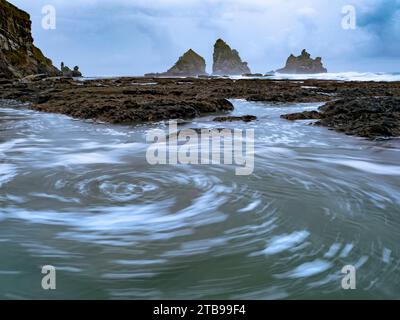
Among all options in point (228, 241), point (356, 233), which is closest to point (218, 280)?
point (228, 241)

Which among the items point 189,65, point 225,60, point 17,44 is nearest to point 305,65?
point 225,60

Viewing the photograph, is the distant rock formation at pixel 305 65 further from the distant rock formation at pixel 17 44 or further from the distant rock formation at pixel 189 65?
the distant rock formation at pixel 17 44

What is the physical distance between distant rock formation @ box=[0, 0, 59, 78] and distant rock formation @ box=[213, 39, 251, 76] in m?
107

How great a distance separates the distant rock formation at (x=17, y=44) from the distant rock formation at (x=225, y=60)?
10702cm

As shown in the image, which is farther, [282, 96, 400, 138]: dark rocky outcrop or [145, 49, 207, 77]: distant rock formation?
[145, 49, 207, 77]: distant rock formation

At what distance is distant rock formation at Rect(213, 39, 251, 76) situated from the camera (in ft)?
527

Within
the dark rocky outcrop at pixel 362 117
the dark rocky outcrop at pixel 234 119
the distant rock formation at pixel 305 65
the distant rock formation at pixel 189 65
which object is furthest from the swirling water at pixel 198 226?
the distant rock formation at pixel 189 65

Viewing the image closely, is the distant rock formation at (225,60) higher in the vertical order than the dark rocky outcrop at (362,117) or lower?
higher

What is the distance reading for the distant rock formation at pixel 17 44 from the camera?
48438 millimetres

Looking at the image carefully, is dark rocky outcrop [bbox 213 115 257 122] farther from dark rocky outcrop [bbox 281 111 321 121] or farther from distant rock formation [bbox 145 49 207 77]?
distant rock formation [bbox 145 49 207 77]

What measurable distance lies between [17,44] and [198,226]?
195 feet

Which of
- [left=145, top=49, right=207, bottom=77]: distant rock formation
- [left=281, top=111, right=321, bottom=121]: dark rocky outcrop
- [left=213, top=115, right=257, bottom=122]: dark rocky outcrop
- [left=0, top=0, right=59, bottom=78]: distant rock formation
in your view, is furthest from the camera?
[left=145, top=49, right=207, bottom=77]: distant rock formation

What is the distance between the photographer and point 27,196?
4266 millimetres

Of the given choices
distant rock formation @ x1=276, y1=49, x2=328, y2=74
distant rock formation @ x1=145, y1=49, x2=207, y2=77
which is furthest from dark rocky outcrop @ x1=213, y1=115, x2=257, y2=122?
distant rock formation @ x1=145, y1=49, x2=207, y2=77
